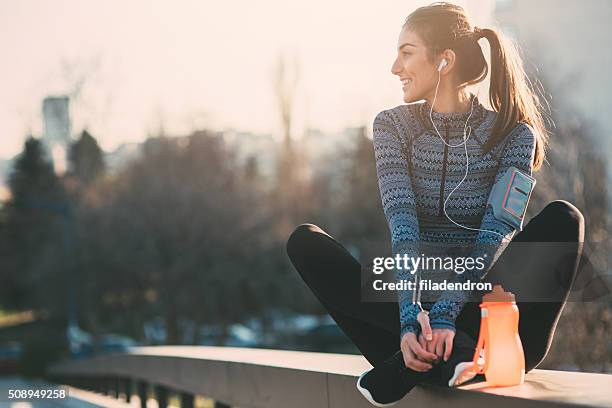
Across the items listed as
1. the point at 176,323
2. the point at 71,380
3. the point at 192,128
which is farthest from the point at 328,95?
the point at 71,380

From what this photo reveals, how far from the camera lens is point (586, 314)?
15781mm

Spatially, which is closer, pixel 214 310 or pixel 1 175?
pixel 214 310

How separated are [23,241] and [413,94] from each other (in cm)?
4325

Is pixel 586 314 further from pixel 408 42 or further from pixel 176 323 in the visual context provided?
pixel 176 323

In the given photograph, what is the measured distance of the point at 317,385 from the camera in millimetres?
3500

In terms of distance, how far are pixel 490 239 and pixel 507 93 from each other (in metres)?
0.49

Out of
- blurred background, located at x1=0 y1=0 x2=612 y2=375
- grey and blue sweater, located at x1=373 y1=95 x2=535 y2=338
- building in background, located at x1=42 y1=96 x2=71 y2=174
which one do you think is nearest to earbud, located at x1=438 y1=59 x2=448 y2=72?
grey and blue sweater, located at x1=373 y1=95 x2=535 y2=338

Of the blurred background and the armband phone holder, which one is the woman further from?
the blurred background

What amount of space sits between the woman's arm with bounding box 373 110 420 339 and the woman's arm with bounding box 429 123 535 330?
12 cm

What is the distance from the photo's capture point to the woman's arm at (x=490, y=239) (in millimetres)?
2736

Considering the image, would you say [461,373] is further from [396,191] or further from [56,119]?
[56,119]

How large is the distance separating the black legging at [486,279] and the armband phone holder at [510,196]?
130mm

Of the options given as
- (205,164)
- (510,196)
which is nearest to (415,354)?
(510,196)

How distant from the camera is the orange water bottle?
8.53ft
